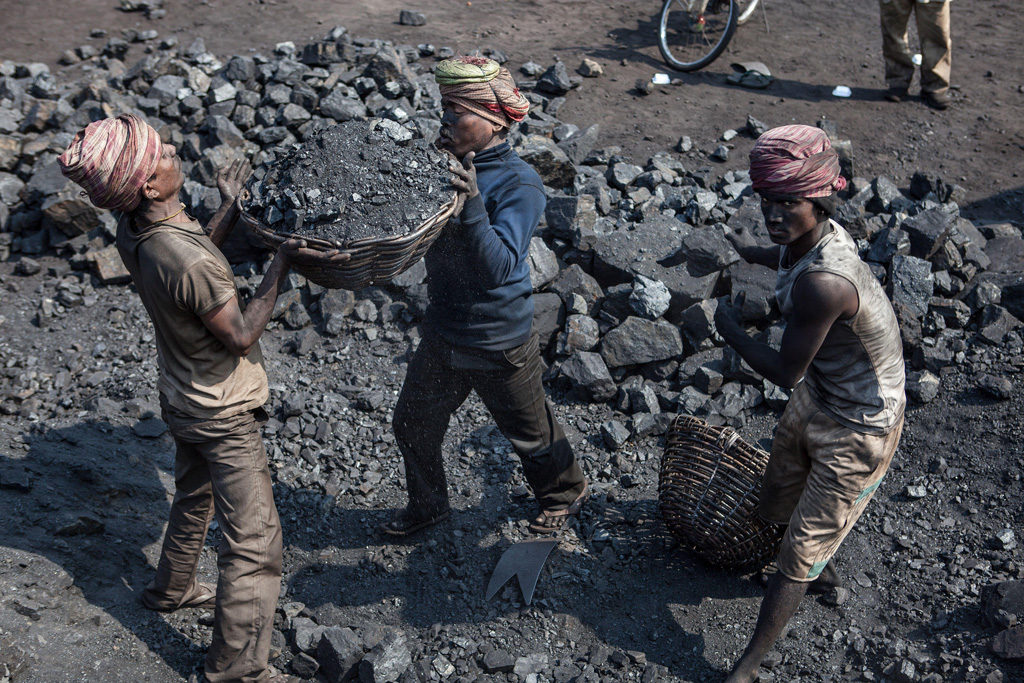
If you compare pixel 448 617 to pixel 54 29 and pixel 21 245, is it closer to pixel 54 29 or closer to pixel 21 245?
pixel 21 245

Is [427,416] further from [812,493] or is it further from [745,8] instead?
[745,8]

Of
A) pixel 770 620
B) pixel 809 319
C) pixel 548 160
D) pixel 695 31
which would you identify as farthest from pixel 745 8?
pixel 770 620

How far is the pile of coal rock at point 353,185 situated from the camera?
267 centimetres

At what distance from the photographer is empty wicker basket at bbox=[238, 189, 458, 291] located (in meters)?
2.55

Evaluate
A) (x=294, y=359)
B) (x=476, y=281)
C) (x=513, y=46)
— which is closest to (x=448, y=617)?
(x=476, y=281)

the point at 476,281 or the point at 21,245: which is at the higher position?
the point at 476,281

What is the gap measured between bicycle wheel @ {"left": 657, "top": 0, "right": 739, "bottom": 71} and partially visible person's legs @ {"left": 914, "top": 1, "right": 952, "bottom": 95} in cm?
168

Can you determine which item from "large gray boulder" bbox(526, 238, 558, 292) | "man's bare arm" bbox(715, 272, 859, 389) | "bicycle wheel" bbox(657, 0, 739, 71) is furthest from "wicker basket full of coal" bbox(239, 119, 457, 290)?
"bicycle wheel" bbox(657, 0, 739, 71)

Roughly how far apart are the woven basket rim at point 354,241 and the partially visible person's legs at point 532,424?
80cm

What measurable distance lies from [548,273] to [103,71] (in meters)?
5.19

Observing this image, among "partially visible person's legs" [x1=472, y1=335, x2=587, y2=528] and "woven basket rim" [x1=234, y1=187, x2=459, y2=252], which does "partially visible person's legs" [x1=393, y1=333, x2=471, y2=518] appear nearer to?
"partially visible person's legs" [x1=472, y1=335, x2=587, y2=528]

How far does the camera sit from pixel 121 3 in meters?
8.86

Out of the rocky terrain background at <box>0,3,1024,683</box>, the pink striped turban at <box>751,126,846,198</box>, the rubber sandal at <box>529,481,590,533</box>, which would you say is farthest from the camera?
the rubber sandal at <box>529,481,590,533</box>

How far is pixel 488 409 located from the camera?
361cm
